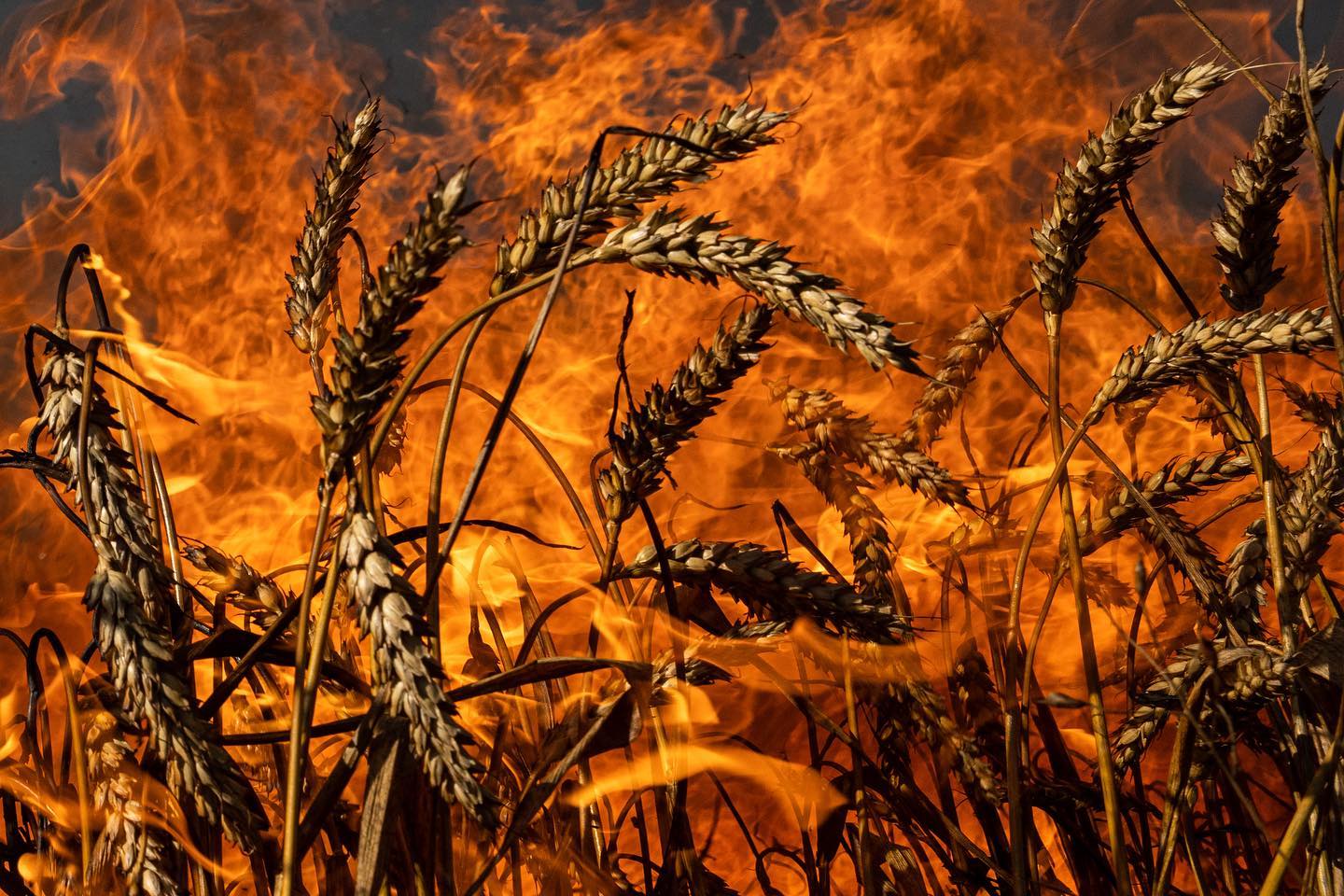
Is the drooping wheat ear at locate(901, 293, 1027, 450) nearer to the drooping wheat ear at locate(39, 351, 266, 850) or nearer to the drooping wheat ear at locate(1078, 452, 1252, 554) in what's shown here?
the drooping wheat ear at locate(1078, 452, 1252, 554)

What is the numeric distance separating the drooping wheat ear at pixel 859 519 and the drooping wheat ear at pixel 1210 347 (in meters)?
0.26

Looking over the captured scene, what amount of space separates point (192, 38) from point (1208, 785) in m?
2.49

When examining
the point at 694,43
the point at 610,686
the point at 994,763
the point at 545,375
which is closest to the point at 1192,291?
the point at 694,43

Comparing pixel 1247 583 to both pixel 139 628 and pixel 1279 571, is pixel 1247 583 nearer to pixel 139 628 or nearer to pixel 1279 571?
pixel 1279 571

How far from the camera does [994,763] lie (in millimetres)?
892

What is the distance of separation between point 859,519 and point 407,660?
20.7 inches

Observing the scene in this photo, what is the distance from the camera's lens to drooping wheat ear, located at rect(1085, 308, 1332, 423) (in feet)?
1.77

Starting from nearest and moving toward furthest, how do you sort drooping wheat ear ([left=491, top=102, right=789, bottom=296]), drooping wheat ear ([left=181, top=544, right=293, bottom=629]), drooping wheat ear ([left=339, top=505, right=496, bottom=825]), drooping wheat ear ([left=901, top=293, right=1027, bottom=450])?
drooping wheat ear ([left=339, top=505, right=496, bottom=825]), drooping wheat ear ([left=491, top=102, right=789, bottom=296]), drooping wheat ear ([left=181, top=544, right=293, bottom=629]), drooping wheat ear ([left=901, top=293, right=1027, bottom=450])

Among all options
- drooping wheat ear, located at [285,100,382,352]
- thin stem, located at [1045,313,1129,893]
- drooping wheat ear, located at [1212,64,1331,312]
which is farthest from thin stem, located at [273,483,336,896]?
drooping wheat ear, located at [1212,64,1331,312]

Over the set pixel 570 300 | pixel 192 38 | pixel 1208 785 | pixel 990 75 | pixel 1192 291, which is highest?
pixel 192 38

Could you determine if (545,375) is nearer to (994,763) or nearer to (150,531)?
(994,763)

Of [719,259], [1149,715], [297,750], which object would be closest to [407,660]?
[297,750]

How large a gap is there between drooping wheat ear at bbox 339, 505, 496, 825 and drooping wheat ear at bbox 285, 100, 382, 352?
0.30 meters

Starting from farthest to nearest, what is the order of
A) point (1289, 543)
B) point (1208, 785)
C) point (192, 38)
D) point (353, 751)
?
point (192, 38) < point (1208, 785) < point (1289, 543) < point (353, 751)
